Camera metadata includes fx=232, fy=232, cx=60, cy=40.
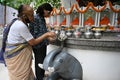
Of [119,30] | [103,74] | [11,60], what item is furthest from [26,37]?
[119,30]

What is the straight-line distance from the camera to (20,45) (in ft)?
9.25

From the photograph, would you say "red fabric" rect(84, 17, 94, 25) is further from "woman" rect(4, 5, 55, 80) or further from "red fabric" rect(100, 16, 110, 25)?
"woman" rect(4, 5, 55, 80)

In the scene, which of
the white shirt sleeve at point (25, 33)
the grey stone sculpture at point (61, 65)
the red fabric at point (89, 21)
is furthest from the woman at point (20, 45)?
the red fabric at point (89, 21)

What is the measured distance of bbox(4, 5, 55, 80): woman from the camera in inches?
108

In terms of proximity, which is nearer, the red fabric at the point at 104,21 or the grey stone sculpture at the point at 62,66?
the grey stone sculpture at the point at 62,66

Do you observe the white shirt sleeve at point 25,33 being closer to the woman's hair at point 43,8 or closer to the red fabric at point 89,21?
the woman's hair at point 43,8

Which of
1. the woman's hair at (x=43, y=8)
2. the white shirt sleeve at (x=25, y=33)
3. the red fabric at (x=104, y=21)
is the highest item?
the woman's hair at (x=43, y=8)

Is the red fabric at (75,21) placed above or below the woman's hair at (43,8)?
below

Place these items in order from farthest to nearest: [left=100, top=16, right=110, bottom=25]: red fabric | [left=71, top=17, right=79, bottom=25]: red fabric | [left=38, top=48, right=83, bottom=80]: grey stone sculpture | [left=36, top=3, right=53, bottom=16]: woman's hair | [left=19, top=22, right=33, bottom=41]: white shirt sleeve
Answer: [left=71, top=17, right=79, bottom=25]: red fabric, [left=100, top=16, right=110, bottom=25]: red fabric, [left=36, top=3, right=53, bottom=16]: woman's hair, [left=38, top=48, right=83, bottom=80]: grey stone sculpture, [left=19, top=22, right=33, bottom=41]: white shirt sleeve

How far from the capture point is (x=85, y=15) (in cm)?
449

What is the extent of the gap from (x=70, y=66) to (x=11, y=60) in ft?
2.74

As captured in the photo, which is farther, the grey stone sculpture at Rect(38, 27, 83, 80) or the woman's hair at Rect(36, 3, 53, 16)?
the woman's hair at Rect(36, 3, 53, 16)

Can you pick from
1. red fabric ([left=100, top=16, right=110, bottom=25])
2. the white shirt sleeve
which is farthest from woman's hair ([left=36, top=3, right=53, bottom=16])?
red fabric ([left=100, top=16, right=110, bottom=25])

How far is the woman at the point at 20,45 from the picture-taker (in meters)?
2.73
